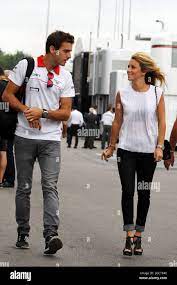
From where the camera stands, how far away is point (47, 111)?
772 centimetres

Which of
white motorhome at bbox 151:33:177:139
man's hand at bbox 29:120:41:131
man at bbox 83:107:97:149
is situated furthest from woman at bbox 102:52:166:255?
man at bbox 83:107:97:149

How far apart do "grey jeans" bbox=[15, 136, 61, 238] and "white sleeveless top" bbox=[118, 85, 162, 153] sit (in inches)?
26.0

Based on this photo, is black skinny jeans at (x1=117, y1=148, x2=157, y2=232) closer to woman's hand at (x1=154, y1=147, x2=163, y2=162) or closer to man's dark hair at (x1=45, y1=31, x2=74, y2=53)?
woman's hand at (x1=154, y1=147, x2=163, y2=162)

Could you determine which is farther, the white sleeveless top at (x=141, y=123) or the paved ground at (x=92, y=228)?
the white sleeveless top at (x=141, y=123)

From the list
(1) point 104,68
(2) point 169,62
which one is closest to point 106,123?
(2) point 169,62

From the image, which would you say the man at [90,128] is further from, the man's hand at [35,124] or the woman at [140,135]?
the man's hand at [35,124]

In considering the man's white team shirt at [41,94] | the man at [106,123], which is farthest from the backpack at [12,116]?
the man at [106,123]

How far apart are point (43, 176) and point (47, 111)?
21.4 inches

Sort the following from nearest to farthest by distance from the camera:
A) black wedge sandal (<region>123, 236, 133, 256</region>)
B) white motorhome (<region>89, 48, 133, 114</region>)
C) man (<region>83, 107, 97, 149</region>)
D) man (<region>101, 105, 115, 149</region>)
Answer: black wedge sandal (<region>123, 236, 133, 256</region>), man (<region>101, 105, 115, 149</region>), man (<region>83, 107, 97, 149</region>), white motorhome (<region>89, 48, 133, 114</region>)

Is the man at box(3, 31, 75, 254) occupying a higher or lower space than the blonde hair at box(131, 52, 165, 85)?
lower

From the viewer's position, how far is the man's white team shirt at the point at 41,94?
7805mm

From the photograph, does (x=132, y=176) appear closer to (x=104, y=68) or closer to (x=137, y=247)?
(x=137, y=247)

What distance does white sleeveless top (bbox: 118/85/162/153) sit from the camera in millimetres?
8047
